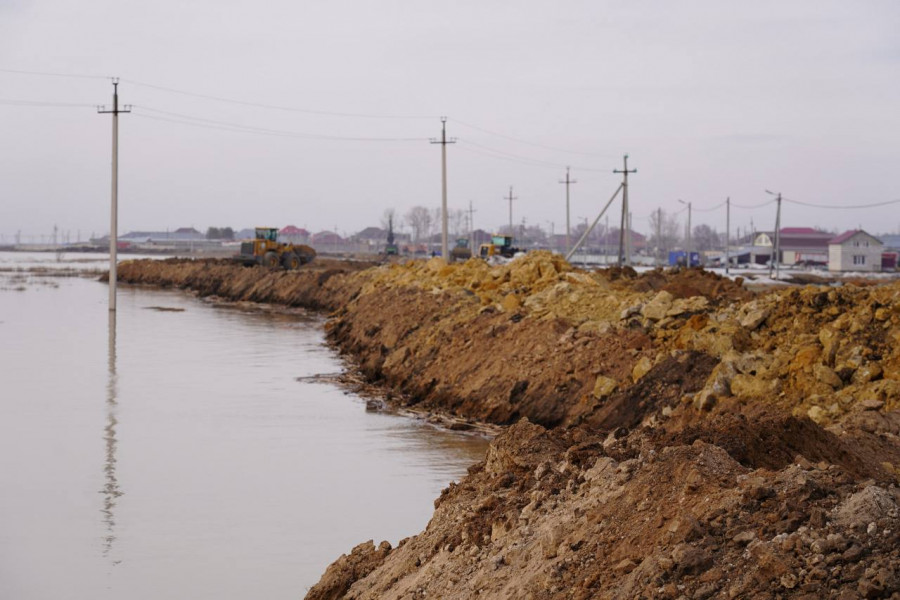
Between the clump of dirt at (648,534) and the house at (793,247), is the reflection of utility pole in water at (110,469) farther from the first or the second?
the house at (793,247)

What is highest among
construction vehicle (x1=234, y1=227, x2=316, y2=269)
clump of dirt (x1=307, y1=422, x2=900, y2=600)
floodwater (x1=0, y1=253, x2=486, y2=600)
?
construction vehicle (x1=234, y1=227, x2=316, y2=269)

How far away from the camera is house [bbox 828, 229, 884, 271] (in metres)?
84.6

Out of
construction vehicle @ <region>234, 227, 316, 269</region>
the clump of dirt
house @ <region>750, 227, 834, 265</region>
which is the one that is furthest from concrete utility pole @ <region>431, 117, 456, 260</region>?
house @ <region>750, 227, 834, 265</region>

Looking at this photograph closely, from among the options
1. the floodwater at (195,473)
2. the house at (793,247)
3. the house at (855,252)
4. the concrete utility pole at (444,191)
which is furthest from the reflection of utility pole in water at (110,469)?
the house at (793,247)

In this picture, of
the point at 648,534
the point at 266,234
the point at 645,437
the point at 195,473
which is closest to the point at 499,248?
the point at 266,234

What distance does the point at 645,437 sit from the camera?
26.2 feet

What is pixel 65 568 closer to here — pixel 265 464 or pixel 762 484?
pixel 265 464

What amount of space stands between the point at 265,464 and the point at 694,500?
8.65 metres

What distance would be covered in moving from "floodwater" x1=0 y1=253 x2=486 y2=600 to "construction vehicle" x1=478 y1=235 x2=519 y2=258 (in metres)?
42.5

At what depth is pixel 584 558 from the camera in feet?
19.2

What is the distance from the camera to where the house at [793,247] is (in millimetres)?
112688

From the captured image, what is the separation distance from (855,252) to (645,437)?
83713 millimetres

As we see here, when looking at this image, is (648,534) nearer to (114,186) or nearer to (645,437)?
(645,437)

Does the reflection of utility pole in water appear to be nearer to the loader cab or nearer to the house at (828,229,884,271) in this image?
the loader cab
